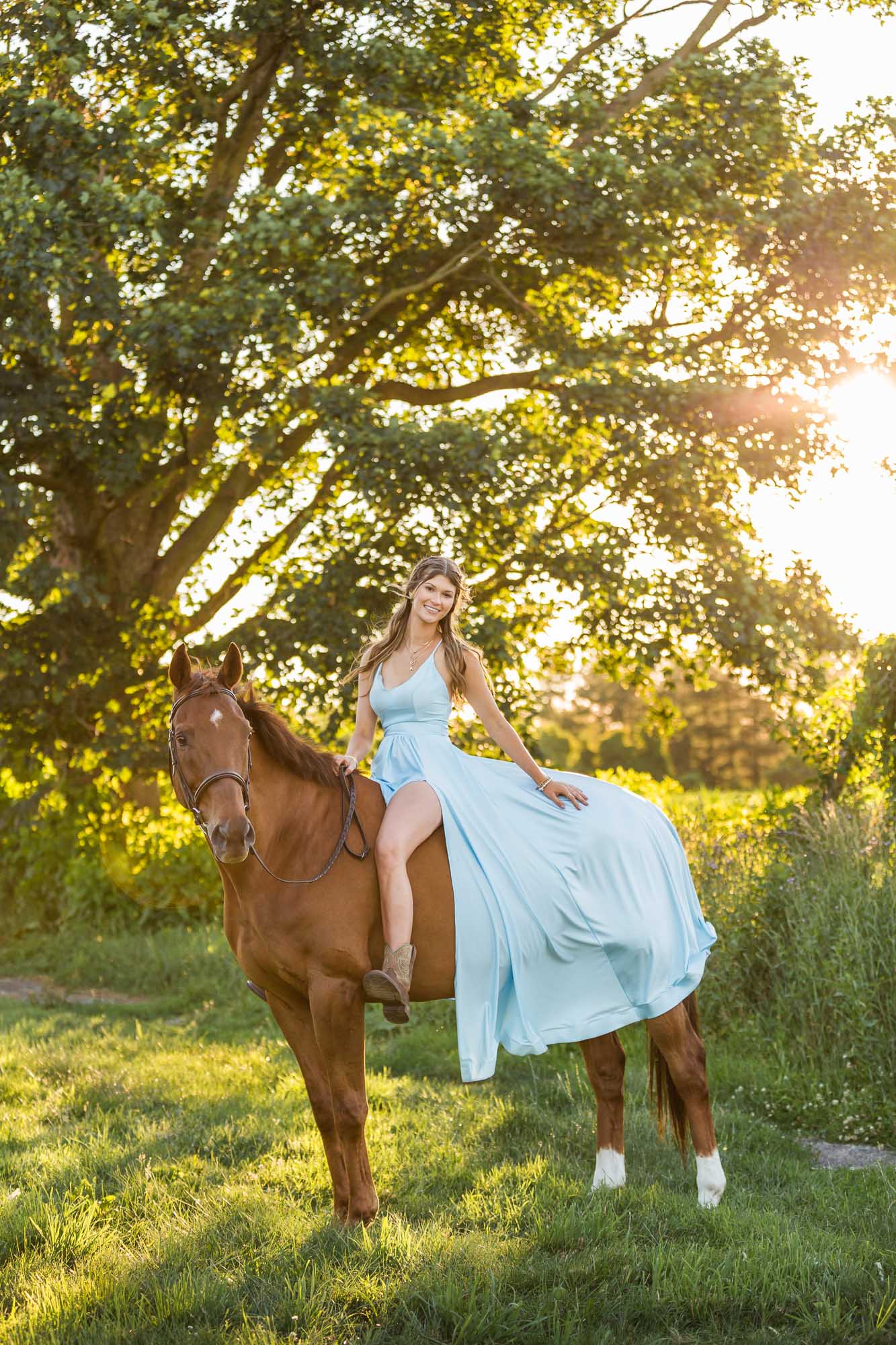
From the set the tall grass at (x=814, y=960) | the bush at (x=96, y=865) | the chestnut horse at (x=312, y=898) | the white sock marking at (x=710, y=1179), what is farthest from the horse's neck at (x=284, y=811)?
the bush at (x=96, y=865)

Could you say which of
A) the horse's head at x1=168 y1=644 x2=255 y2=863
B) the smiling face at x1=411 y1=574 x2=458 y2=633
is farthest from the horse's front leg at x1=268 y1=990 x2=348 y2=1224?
the smiling face at x1=411 y1=574 x2=458 y2=633

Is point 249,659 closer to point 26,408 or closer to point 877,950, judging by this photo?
point 26,408

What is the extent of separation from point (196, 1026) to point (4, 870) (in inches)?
202

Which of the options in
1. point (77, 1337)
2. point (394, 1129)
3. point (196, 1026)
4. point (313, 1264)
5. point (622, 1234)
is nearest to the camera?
point (77, 1337)

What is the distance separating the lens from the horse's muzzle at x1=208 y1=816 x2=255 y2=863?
379 cm

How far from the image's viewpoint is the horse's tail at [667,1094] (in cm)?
478

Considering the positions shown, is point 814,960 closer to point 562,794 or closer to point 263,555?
point 562,794

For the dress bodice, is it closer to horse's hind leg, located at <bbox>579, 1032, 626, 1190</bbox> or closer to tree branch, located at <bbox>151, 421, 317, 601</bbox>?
horse's hind leg, located at <bbox>579, 1032, 626, 1190</bbox>

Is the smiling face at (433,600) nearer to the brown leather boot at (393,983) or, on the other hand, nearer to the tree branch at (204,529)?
the brown leather boot at (393,983)

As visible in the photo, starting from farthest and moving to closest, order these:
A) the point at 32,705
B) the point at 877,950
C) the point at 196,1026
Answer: the point at 32,705, the point at 196,1026, the point at 877,950

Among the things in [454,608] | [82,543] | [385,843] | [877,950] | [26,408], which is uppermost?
[26,408]

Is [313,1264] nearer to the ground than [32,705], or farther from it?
nearer to the ground

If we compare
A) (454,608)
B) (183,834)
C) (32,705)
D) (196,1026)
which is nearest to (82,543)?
(32,705)

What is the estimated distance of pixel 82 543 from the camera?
1228 cm
